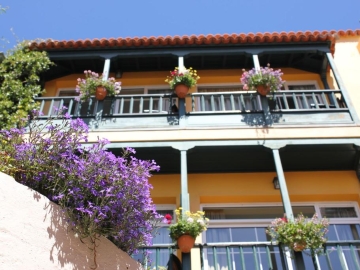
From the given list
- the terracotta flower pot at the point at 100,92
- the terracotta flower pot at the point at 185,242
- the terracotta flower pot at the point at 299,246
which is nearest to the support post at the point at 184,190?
the terracotta flower pot at the point at 185,242

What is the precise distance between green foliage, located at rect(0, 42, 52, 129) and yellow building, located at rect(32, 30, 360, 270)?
43 centimetres

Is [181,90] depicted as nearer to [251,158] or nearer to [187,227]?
[251,158]

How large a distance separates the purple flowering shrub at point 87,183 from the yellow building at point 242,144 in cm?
192

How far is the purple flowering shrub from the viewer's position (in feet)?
16.8

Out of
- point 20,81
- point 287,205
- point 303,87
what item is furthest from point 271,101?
point 20,81

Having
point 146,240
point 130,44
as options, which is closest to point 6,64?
point 130,44

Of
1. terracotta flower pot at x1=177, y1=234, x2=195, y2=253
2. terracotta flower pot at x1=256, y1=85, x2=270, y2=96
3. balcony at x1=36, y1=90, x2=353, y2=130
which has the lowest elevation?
terracotta flower pot at x1=177, y1=234, x2=195, y2=253

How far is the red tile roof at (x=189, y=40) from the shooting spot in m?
10.5

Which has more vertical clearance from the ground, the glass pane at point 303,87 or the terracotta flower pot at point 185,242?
the glass pane at point 303,87

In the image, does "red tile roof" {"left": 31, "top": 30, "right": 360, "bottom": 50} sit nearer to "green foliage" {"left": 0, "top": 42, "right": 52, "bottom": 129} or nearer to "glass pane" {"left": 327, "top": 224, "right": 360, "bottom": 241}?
"green foliage" {"left": 0, "top": 42, "right": 52, "bottom": 129}

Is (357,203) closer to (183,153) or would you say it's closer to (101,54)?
(183,153)

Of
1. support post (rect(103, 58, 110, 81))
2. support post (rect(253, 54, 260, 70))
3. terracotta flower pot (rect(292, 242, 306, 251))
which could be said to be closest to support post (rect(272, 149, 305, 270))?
terracotta flower pot (rect(292, 242, 306, 251))

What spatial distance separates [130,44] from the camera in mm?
10703

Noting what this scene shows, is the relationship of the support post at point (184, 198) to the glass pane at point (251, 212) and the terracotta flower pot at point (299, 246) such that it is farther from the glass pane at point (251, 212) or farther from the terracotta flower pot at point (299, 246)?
the terracotta flower pot at point (299, 246)
